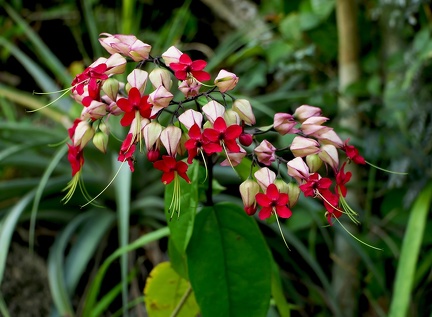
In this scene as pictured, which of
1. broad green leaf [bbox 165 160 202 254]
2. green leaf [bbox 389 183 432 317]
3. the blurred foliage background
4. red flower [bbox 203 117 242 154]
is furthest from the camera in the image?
the blurred foliage background

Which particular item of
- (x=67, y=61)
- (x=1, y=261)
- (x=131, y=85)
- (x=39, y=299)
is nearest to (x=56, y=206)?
(x=39, y=299)

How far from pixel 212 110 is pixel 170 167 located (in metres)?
0.06

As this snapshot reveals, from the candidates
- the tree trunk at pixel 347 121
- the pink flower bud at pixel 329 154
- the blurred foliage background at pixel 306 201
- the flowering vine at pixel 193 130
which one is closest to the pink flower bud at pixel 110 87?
the flowering vine at pixel 193 130

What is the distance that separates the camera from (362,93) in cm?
142

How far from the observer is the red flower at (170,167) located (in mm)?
557

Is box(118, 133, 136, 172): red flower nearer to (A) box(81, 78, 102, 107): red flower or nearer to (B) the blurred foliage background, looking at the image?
(A) box(81, 78, 102, 107): red flower

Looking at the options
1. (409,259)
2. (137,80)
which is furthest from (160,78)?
(409,259)

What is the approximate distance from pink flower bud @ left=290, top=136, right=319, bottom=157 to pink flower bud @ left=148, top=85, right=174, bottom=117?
0.41 ft

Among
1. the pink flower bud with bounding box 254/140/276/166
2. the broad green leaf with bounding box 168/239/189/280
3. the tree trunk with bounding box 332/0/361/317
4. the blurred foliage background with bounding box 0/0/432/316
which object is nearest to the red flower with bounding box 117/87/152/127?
the pink flower bud with bounding box 254/140/276/166

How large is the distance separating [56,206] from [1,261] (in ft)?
1.25

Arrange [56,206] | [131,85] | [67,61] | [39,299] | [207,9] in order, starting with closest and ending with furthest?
[131,85] → [39,299] → [56,206] → [207,9] → [67,61]

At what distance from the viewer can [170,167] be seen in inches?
22.2

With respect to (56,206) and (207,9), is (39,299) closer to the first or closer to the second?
(56,206)

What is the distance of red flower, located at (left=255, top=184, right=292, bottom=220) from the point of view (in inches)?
21.9
